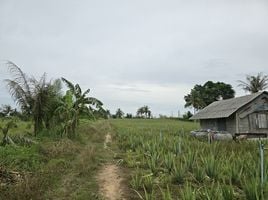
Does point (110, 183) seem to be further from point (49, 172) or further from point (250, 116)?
point (250, 116)

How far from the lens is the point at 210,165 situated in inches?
341

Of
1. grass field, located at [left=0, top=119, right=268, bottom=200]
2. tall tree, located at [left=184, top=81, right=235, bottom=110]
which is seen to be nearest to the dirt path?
grass field, located at [left=0, top=119, right=268, bottom=200]

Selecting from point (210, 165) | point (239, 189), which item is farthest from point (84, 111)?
point (239, 189)

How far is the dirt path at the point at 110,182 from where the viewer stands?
7632mm

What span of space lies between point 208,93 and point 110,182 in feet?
197

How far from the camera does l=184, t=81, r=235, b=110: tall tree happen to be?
65.2m

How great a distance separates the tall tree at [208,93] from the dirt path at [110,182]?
56.8m

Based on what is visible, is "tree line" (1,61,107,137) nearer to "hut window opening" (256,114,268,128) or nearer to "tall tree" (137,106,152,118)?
"hut window opening" (256,114,268,128)

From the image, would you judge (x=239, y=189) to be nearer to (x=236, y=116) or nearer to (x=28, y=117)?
(x=28, y=117)

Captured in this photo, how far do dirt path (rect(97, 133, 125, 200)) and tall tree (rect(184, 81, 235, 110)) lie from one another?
5678 cm

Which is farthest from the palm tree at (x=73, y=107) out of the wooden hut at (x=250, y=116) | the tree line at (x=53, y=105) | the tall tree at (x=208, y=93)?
the tall tree at (x=208, y=93)

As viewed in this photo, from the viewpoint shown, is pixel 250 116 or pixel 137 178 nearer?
pixel 137 178

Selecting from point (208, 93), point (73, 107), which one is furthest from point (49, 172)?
point (208, 93)

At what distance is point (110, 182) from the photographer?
8.95 m
